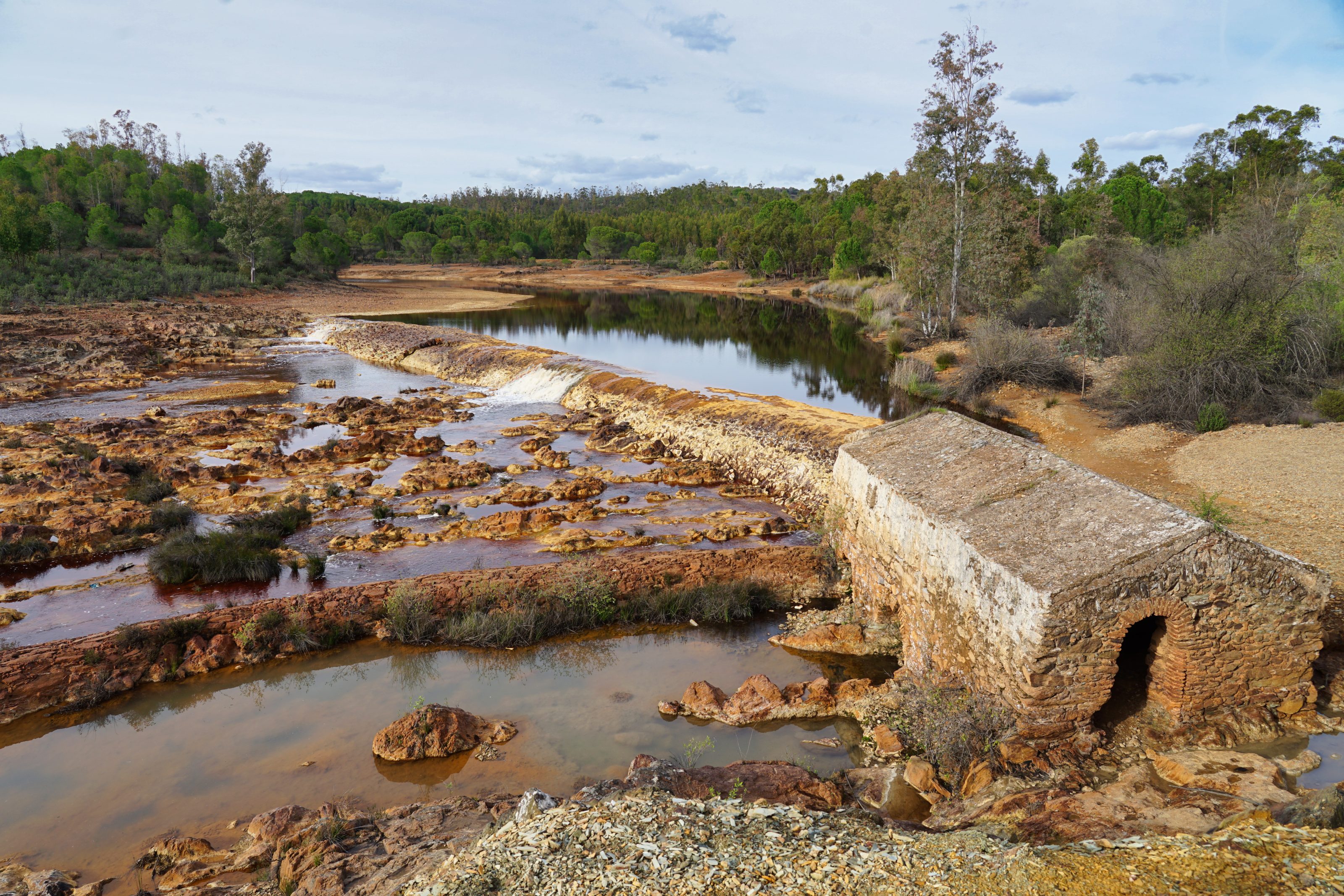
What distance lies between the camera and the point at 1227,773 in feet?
21.2

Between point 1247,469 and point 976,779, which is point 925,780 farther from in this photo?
point 1247,469

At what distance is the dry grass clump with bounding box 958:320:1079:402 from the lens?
25406 mm

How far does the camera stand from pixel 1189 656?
699 cm

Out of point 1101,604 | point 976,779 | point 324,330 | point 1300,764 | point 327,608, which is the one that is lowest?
point 327,608

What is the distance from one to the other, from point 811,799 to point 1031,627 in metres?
2.58

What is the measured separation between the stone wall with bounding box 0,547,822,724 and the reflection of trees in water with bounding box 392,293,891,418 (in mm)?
14849

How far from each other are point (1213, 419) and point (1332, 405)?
7.31ft

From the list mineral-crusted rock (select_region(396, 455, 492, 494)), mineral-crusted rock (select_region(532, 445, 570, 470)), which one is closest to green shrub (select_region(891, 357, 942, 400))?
mineral-crusted rock (select_region(532, 445, 570, 470))

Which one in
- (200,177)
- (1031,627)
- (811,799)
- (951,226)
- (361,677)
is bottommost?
(361,677)

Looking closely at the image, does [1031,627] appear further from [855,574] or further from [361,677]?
[361,677]

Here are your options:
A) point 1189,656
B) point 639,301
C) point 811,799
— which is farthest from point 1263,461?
point 639,301

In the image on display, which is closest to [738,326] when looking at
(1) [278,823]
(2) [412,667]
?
(2) [412,667]

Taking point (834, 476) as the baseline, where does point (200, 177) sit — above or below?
above

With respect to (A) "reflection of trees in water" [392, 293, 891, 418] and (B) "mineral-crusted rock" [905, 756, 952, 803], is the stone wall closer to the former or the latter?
(B) "mineral-crusted rock" [905, 756, 952, 803]
